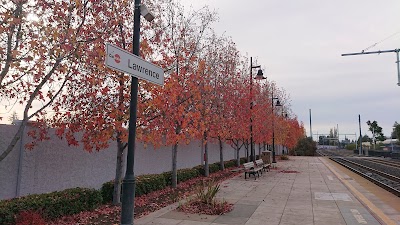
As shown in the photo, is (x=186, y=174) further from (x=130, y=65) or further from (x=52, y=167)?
(x=130, y=65)

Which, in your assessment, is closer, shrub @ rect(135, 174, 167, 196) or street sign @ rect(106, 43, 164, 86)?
street sign @ rect(106, 43, 164, 86)

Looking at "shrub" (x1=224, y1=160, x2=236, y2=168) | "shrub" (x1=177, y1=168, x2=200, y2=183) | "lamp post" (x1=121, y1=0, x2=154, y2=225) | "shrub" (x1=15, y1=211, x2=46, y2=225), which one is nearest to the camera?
"lamp post" (x1=121, y1=0, x2=154, y2=225)

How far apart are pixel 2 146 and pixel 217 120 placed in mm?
11548

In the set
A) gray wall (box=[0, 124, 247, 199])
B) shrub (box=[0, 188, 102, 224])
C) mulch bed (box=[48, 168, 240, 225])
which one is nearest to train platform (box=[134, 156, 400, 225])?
mulch bed (box=[48, 168, 240, 225])

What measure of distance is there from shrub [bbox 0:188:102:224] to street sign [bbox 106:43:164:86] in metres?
3.65

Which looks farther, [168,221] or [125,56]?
[168,221]

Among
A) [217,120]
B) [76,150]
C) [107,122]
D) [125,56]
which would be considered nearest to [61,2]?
[125,56]

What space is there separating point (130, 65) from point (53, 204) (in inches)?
155

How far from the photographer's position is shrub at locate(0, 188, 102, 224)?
20.4 feet

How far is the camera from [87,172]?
10016 millimetres

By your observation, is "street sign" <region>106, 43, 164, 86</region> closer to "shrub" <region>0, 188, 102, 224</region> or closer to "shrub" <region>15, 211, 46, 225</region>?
"shrub" <region>15, 211, 46, 225</region>

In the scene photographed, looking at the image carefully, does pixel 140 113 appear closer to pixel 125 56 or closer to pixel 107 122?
pixel 107 122

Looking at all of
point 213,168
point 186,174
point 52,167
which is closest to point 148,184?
point 52,167

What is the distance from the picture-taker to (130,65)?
5.63 metres
